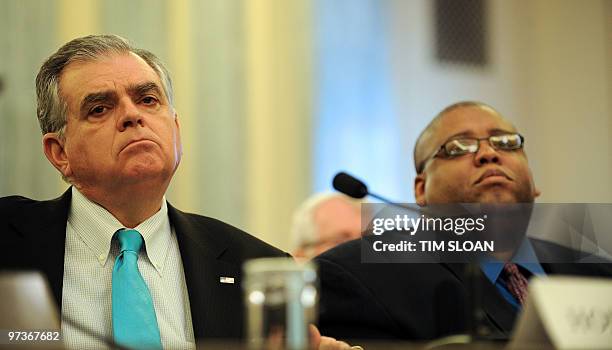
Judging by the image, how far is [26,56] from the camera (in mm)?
4086

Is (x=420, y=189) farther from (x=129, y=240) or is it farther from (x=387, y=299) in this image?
(x=129, y=240)

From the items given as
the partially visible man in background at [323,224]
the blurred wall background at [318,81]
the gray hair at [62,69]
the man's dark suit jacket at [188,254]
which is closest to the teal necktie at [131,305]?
the man's dark suit jacket at [188,254]

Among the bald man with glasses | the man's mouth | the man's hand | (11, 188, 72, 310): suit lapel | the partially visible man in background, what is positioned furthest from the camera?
the partially visible man in background

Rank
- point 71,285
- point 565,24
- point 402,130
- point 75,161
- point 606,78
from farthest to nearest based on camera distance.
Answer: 1. point 402,130
2. point 565,24
3. point 606,78
4. point 75,161
5. point 71,285

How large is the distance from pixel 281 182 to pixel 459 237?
204 cm

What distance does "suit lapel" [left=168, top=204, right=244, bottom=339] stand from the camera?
7.72 feet

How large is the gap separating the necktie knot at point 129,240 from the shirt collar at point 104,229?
2cm

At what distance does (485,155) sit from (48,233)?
1.22m

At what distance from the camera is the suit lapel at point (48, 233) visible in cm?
234

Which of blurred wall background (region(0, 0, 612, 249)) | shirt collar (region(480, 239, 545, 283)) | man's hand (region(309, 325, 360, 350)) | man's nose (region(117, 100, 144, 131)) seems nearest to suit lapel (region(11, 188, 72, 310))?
man's nose (region(117, 100, 144, 131))

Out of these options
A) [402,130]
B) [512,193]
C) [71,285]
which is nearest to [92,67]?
[71,285]

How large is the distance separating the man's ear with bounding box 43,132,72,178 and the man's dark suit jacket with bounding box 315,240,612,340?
2.29 feet

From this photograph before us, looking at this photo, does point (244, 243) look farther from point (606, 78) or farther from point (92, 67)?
point (606, 78)

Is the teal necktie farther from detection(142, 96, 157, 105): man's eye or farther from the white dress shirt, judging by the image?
detection(142, 96, 157, 105): man's eye
